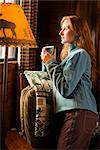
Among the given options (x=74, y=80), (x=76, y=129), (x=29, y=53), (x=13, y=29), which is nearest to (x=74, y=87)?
(x=74, y=80)

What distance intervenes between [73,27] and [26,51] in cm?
90

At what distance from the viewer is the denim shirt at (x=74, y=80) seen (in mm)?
1509

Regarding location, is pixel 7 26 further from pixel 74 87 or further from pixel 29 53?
pixel 29 53

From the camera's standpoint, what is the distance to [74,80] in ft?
4.97

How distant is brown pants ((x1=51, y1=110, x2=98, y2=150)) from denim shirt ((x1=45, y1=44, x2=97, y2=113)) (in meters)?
0.04

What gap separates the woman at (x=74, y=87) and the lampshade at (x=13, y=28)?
0.71ft

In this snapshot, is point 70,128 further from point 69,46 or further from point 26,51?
point 26,51

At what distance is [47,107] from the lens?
1.74 meters

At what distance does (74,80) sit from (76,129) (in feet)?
0.93

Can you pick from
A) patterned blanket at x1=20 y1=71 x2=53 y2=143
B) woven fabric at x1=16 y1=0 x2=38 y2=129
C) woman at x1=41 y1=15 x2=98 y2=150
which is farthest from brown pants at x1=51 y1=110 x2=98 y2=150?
woven fabric at x1=16 y1=0 x2=38 y2=129

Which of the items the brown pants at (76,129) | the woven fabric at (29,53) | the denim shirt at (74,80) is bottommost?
the brown pants at (76,129)

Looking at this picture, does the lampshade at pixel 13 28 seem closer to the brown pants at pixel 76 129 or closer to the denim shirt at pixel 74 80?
the denim shirt at pixel 74 80

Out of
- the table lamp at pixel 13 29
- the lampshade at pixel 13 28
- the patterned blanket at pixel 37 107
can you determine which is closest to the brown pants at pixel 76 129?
the patterned blanket at pixel 37 107

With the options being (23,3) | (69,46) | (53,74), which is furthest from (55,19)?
(53,74)
